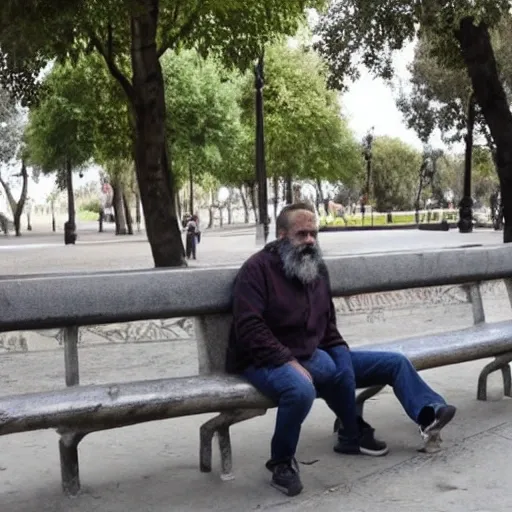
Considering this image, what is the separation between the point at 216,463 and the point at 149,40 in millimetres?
12624

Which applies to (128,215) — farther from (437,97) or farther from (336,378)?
(336,378)

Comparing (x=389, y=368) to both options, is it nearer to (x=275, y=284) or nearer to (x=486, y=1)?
(x=275, y=284)

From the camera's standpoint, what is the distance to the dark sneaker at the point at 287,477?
155 inches

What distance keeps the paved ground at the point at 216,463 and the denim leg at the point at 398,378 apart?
28 centimetres

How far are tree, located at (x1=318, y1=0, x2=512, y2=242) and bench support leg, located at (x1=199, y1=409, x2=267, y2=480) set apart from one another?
12154 millimetres

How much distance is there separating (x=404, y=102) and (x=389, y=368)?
4169cm

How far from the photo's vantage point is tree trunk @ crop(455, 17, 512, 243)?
17.0m

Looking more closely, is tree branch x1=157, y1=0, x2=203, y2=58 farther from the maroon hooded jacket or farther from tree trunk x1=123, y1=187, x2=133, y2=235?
tree trunk x1=123, y1=187, x2=133, y2=235

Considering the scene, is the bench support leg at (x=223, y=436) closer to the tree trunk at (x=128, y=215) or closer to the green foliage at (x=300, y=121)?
the green foliage at (x=300, y=121)

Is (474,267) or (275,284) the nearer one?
(275,284)

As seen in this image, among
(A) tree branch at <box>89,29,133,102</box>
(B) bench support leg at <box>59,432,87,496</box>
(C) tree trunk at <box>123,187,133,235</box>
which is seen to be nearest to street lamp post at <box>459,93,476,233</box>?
(A) tree branch at <box>89,29,133,102</box>

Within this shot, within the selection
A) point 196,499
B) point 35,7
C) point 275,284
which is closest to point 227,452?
point 196,499

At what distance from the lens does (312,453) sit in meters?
4.59

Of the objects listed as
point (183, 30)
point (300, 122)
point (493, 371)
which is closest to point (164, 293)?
point (493, 371)
